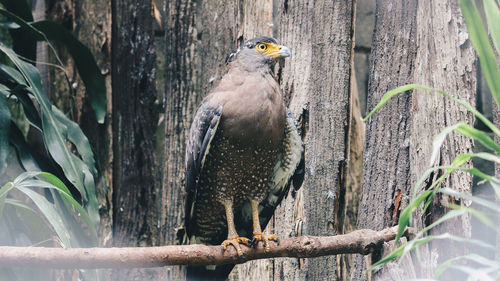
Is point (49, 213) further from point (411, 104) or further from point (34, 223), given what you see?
point (411, 104)

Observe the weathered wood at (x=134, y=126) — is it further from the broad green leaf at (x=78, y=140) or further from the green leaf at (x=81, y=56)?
the broad green leaf at (x=78, y=140)

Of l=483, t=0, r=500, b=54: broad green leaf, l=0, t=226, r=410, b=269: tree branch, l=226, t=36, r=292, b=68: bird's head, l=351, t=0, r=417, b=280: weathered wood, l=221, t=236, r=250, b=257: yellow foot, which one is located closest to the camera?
l=483, t=0, r=500, b=54: broad green leaf

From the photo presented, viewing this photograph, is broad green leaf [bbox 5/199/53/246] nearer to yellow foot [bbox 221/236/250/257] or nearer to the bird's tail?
the bird's tail

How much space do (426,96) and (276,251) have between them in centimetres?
86

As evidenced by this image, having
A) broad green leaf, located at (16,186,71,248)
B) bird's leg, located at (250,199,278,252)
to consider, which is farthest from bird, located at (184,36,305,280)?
broad green leaf, located at (16,186,71,248)

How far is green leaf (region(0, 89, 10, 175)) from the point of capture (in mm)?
2465

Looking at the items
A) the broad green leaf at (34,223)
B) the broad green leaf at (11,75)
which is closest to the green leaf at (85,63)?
the broad green leaf at (11,75)

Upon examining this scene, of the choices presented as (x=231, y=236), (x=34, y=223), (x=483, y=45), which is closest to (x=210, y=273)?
(x=231, y=236)

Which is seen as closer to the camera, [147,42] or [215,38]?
[215,38]

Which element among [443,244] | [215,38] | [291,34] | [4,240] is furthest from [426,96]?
[4,240]

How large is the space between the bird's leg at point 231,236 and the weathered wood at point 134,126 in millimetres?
696

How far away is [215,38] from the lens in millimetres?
2908

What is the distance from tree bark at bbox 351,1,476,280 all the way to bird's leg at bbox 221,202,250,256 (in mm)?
496

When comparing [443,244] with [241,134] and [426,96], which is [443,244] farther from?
[241,134]
